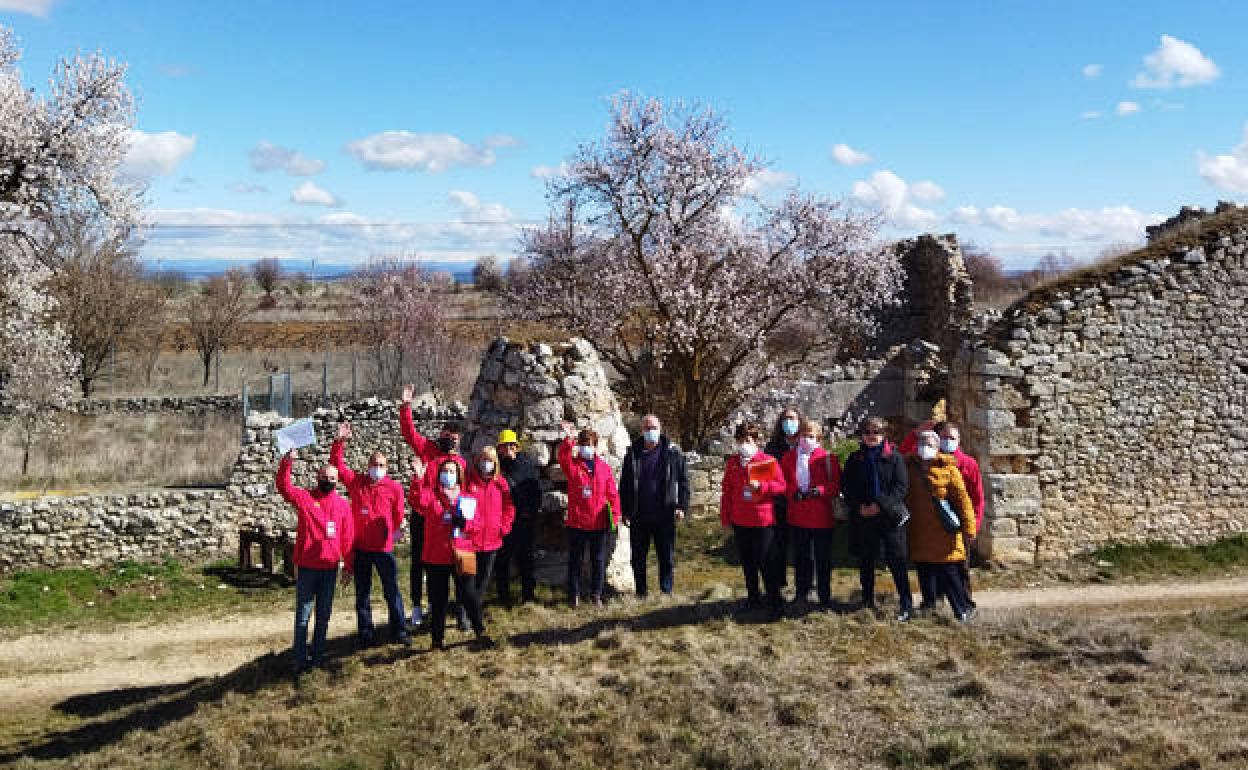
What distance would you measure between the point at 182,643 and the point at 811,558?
8237 mm

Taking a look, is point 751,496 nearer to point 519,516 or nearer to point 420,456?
point 519,516

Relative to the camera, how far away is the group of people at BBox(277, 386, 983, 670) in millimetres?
8664

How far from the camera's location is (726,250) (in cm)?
1958

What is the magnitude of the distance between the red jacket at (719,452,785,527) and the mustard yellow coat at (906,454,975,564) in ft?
4.21

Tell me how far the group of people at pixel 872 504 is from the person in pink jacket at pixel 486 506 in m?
2.18

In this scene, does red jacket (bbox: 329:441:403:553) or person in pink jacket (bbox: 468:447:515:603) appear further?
red jacket (bbox: 329:441:403:553)

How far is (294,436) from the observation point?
879 cm

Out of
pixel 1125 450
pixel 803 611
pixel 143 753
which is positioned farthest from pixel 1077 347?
pixel 143 753

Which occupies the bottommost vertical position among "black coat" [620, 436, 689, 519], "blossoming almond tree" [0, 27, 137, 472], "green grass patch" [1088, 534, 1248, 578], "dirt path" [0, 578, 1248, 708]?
"dirt path" [0, 578, 1248, 708]

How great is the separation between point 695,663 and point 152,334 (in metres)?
35.8

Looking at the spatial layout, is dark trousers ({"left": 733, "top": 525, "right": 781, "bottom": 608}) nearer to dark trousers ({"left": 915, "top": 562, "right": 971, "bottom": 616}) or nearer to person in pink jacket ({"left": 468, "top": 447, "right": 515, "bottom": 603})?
dark trousers ({"left": 915, "top": 562, "right": 971, "bottom": 616})

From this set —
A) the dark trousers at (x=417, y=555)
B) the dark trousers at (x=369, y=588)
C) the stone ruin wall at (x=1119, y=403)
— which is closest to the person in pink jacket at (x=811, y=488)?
the dark trousers at (x=417, y=555)

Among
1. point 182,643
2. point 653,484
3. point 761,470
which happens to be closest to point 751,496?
point 761,470

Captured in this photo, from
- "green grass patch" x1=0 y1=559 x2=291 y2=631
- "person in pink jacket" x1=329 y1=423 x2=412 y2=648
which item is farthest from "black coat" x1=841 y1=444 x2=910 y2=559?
"green grass patch" x1=0 y1=559 x2=291 y2=631
